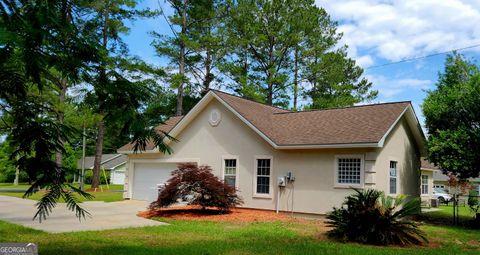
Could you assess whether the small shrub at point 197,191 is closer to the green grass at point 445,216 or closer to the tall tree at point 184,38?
the green grass at point 445,216

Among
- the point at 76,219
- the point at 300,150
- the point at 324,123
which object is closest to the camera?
the point at 76,219

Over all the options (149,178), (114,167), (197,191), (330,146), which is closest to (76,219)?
(197,191)

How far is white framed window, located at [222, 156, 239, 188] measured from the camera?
18859 millimetres

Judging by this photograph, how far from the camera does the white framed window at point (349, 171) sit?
51.9 feet

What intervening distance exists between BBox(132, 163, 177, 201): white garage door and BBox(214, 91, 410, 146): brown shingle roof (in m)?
4.89

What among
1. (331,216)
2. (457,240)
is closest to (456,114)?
(457,240)

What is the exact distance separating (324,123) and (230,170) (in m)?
4.51

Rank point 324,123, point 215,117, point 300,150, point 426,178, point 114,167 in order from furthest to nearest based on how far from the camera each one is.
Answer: point 114,167 < point 426,178 < point 215,117 < point 324,123 < point 300,150

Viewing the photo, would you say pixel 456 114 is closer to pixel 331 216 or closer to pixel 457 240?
pixel 457 240

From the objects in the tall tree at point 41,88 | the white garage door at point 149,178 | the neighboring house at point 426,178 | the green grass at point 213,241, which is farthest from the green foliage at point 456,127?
the tall tree at point 41,88

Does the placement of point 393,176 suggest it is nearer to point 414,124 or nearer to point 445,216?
point 414,124

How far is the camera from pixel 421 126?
18.6 m

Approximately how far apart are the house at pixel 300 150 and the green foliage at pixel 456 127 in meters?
1.30

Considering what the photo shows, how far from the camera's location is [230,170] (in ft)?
62.9
